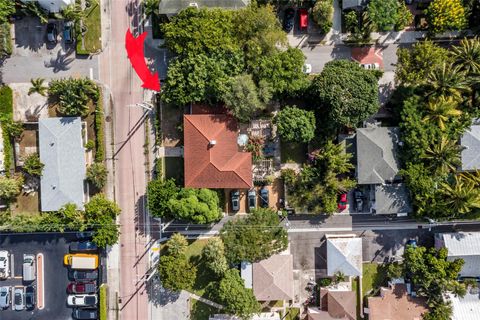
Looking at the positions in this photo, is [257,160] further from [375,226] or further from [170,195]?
[375,226]

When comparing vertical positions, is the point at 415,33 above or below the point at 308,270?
above

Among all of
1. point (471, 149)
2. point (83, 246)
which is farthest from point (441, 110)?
point (83, 246)

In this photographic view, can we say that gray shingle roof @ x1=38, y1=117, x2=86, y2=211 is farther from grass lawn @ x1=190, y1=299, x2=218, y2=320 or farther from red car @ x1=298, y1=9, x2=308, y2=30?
red car @ x1=298, y1=9, x2=308, y2=30

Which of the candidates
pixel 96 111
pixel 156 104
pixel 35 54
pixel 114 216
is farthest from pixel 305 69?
pixel 35 54

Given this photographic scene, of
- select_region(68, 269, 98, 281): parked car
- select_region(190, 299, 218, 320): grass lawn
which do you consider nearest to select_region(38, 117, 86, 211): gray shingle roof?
select_region(68, 269, 98, 281): parked car

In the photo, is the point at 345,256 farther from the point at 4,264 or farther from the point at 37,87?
the point at 37,87
